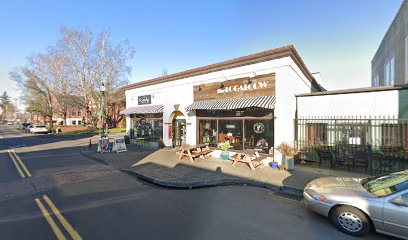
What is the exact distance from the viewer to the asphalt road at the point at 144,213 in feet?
12.9

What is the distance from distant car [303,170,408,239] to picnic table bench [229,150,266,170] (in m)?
3.82

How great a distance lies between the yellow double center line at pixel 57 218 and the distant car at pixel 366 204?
509cm

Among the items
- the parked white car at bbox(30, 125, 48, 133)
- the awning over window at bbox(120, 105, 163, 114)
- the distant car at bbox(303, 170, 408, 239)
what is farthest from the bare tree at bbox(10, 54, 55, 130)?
the distant car at bbox(303, 170, 408, 239)

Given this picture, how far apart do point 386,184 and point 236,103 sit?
641 centimetres

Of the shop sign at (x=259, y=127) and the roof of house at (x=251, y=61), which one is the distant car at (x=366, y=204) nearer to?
the shop sign at (x=259, y=127)

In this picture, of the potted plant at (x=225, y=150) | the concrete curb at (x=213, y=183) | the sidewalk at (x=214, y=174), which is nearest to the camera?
the concrete curb at (x=213, y=183)

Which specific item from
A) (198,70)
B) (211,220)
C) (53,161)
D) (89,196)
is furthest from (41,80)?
(211,220)

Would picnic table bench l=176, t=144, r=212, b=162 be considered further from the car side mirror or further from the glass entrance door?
the car side mirror

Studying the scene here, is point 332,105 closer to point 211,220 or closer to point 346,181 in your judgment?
point 346,181

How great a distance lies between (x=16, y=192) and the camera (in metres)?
6.25

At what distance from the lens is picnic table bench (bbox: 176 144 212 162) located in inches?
405

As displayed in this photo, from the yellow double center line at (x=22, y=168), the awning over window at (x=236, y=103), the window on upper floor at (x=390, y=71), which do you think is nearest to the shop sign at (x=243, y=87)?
the awning over window at (x=236, y=103)

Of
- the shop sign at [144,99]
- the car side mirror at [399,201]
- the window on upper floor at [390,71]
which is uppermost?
the window on upper floor at [390,71]

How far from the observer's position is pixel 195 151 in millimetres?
11094
